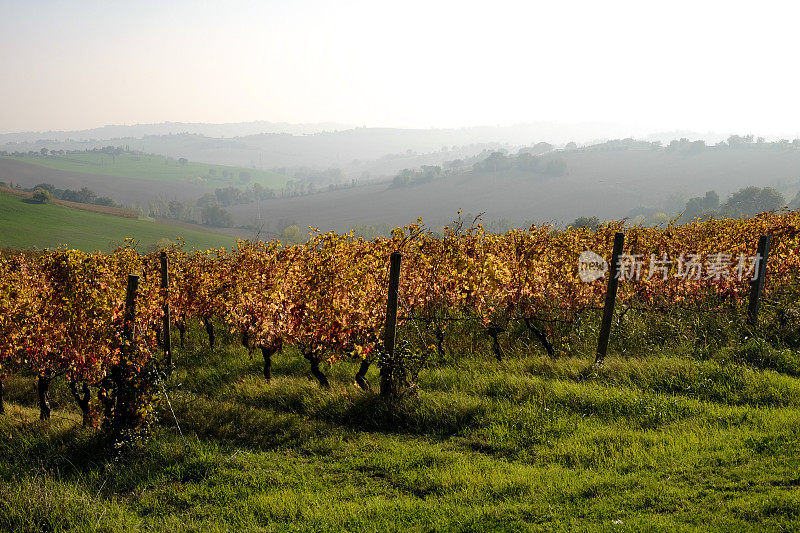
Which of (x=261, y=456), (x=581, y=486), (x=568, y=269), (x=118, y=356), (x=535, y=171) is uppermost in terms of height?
(x=535, y=171)

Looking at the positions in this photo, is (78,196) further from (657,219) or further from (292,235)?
(657,219)

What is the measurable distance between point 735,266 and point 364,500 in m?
11.5

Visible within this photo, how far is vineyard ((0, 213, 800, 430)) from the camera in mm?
8195

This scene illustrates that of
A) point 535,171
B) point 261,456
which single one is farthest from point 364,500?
point 535,171

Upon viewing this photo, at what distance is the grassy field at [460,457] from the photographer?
17.1 feet

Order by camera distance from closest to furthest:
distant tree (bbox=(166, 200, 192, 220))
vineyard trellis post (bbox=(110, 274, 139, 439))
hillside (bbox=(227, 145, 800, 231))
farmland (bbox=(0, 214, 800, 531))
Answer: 1. farmland (bbox=(0, 214, 800, 531))
2. vineyard trellis post (bbox=(110, 274, 139, 439))
3. hillside (bbox=(227, 145, 800, 231))
4. distant tree (bbox=(166, 200, 192, 220))

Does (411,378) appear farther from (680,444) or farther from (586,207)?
(586,207)

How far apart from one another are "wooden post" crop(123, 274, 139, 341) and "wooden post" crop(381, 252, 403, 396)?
12.2 ft

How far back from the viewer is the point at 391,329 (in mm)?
7953

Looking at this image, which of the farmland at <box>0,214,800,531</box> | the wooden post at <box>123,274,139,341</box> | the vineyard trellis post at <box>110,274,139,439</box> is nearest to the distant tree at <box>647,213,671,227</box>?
the farmland at <box>0,214,800,531</box>

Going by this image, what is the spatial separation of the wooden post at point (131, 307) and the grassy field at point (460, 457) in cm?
161

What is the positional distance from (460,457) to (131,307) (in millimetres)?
5181

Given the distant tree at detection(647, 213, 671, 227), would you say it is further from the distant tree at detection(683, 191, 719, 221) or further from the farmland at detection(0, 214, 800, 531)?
the farmland at detection(0, 214, 800, 531)

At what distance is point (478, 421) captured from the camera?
7.37 metres
